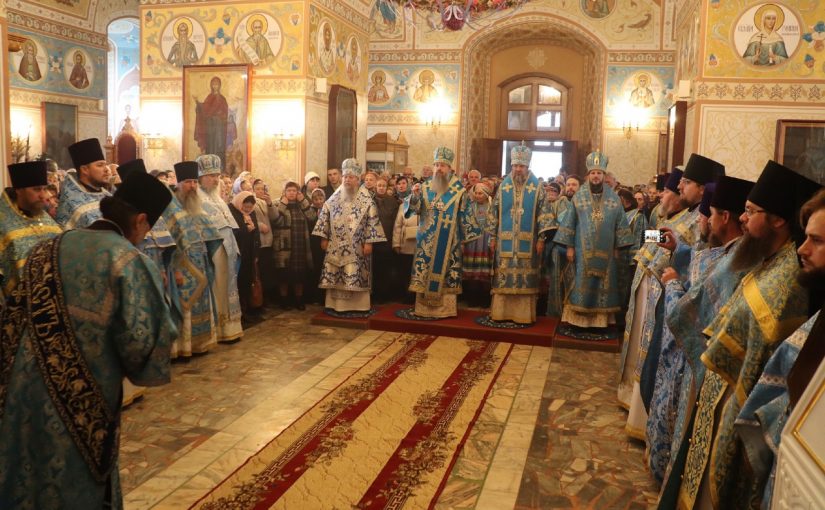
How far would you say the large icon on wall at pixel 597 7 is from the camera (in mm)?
16406

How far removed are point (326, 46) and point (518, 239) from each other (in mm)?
5372

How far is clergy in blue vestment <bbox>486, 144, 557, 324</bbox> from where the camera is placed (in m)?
7.90

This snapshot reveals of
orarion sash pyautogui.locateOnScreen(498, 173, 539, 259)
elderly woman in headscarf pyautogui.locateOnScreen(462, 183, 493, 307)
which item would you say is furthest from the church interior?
elderly woman in headscarf pyautogui.locateOnScreen(462, 183, 493, 307)

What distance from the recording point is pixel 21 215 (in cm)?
427

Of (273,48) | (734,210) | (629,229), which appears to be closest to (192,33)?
(273,48)

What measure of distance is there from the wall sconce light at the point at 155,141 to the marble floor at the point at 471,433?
5596mm

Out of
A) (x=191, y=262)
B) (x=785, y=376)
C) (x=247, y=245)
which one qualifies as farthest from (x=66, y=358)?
(x=247, y=245)

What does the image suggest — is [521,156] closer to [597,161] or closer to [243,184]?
[597,161]

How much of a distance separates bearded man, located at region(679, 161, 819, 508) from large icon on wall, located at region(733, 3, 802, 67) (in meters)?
7.90

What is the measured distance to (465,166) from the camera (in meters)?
17.4

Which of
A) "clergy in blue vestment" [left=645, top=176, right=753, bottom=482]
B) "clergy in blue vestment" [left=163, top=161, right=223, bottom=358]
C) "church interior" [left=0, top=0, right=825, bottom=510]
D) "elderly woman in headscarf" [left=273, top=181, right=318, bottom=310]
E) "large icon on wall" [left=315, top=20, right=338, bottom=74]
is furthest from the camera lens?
"large icon on wall" [left=315, top=20, right=338, bottom=74]

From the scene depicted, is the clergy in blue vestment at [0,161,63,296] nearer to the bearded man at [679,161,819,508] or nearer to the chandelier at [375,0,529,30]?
the bearded man at [679,161,819,508]

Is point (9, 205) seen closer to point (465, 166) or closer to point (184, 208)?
point (184, 208)

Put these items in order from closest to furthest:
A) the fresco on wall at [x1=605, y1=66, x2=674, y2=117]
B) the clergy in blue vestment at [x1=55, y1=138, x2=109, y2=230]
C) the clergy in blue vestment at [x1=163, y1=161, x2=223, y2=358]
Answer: the clergy in blue vestment at [x1=55, y1=138, x2=109, y2=230] → the clergy in blue vestment at [x1=163, y1=161, x2=223, y2=358] → the fresco on wall at [x1=605, y1=66, x2=674, y2=117]
